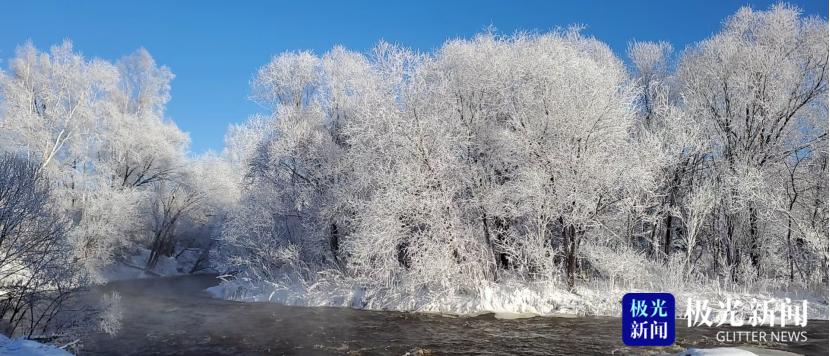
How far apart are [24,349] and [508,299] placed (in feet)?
48.3

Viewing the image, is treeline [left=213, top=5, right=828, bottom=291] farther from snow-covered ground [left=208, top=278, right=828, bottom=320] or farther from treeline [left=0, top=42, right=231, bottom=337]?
treeline [left=0, top=42, right=231, bottom=337]

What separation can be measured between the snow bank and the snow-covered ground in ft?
40.9

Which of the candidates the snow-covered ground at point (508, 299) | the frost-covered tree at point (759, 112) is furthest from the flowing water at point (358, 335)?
the frost-covered tree at point (759, 112)

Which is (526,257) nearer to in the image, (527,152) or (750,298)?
(527,152)

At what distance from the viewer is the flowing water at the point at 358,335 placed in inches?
532

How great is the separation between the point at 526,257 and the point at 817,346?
9.36 meters

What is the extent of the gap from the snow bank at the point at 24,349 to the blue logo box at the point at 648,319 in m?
12.7

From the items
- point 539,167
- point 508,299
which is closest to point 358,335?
point 508,299

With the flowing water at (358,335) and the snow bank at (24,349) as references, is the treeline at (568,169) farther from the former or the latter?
the snow bank at (24,349)

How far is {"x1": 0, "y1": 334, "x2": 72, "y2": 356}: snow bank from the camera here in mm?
9203

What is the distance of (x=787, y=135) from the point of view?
21656mm

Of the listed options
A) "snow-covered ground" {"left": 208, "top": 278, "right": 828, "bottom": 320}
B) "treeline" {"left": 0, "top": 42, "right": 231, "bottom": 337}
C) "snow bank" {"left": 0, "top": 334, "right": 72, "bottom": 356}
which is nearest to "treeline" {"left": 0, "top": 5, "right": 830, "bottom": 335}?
"snow-covered ground" {"left": 208, "top": 278, "right": 828, "bottom": 320}

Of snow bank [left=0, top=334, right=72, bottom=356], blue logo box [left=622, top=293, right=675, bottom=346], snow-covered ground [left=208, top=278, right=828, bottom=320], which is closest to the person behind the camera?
snow bank [left=0, top=334, right=72, bottom=356]

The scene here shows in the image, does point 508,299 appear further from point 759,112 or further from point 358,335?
point 759,112
